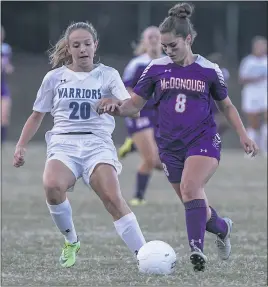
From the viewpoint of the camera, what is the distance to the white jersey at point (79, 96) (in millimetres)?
7113

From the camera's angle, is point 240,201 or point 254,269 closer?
point 254,269

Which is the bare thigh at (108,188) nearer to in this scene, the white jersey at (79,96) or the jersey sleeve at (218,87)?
the white jersey at (79,96)

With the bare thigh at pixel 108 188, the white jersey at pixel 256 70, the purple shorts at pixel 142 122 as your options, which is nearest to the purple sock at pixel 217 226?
the bare thigh at pixel 108 188

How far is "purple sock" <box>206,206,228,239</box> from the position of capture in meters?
7.47

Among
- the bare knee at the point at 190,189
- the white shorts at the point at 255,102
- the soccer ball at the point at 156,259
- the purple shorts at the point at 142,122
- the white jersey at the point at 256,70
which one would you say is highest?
the white jersey at the point at 256,70

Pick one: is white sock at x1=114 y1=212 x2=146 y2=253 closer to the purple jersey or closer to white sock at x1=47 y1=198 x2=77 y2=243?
white sock at x1=47 y1=198 x2=77 y2=243

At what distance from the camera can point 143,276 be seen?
6.90m

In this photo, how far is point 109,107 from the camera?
6883 mm

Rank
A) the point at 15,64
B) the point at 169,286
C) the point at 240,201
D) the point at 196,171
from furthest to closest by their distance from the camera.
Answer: the point at 15,64
the point at 240,201
the point at 196,171
the point at 169,286

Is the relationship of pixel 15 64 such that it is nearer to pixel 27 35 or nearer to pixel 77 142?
pixel 27 35

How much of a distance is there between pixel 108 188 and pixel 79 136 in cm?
50

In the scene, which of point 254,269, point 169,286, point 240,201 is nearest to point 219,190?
point 240,201

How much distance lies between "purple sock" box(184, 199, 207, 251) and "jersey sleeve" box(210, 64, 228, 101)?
0.79 metres

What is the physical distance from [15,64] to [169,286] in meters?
18.9
